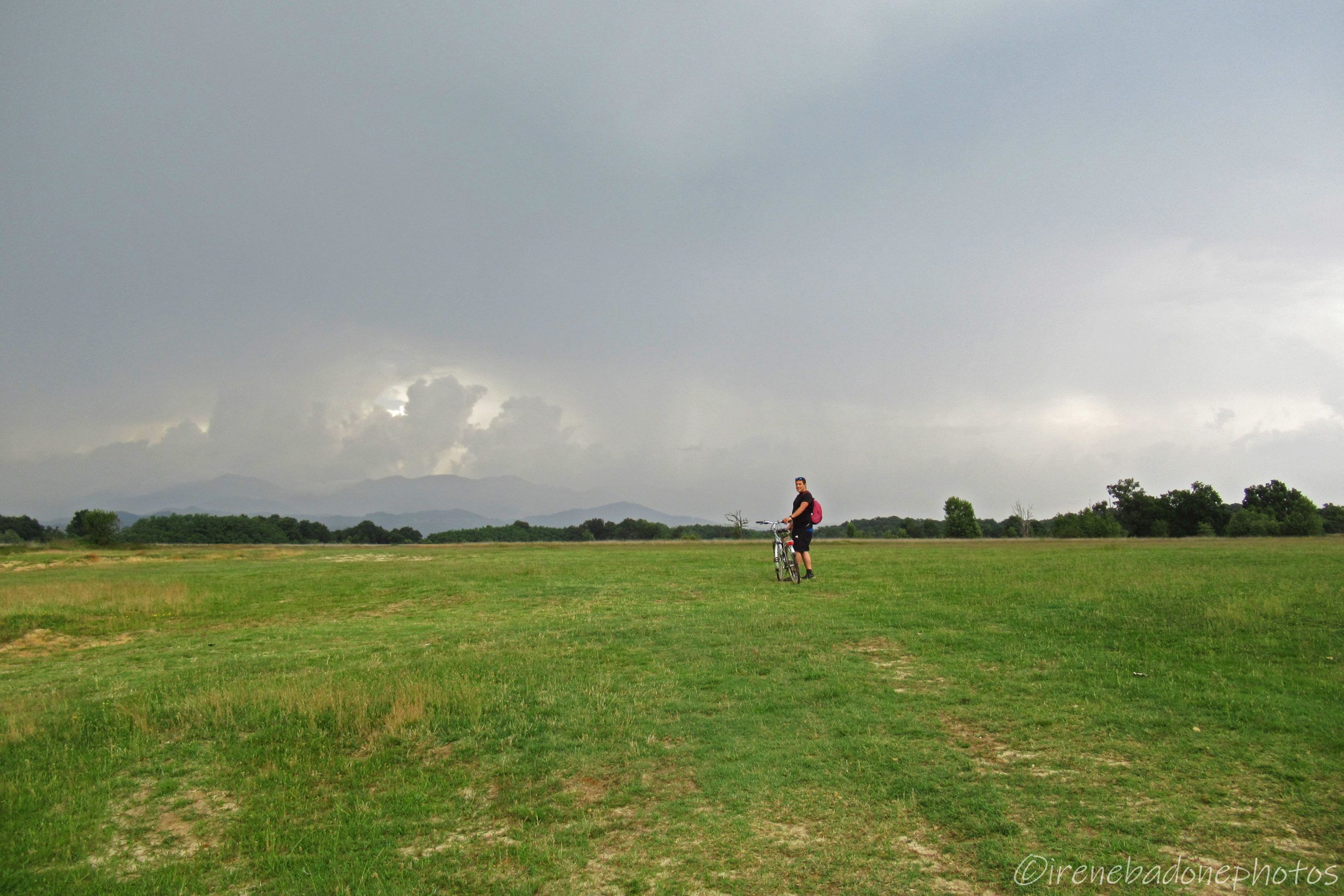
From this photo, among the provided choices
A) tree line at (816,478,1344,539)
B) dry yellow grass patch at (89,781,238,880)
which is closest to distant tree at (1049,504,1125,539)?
tree line at (816,478,1344,539)

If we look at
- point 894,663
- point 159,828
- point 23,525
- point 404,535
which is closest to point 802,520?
point 894,663

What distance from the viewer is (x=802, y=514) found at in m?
20.3

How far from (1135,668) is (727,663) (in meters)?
6.07

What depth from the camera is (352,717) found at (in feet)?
31.0

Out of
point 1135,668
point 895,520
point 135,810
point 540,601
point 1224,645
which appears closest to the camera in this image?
point 135,810

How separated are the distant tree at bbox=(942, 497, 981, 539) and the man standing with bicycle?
256 feet

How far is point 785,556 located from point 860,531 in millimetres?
80721

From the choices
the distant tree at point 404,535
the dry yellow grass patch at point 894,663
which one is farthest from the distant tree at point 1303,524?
the distant tree at point 404,535

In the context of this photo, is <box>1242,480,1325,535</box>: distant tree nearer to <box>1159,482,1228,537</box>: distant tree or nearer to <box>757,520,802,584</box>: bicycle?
<box>1159,482,1228,537</box>: distant tree

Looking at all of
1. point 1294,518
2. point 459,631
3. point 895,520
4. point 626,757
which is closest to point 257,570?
point 459,631

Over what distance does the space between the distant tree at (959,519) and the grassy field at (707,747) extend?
78.9 meters

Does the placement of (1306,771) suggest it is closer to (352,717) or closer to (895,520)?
(352,717)

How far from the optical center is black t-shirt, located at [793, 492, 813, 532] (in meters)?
20.3

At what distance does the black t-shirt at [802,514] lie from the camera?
2033cm
